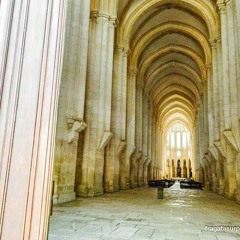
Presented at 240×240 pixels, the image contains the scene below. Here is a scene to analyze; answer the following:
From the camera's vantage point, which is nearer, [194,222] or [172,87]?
[194,222]

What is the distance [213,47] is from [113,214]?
46.7ft

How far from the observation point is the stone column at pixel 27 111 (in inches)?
70.2

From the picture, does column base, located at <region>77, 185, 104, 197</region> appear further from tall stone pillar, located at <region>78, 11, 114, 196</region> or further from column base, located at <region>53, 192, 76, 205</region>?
column base, located at <region>53, 192, 76, 205</region>

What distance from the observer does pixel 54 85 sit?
6.97 ft

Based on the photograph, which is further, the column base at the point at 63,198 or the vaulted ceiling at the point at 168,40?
the vaulted ceiling at the point at 168,40

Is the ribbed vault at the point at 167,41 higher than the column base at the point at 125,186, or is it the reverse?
the ribbed vault at the point at 167,41

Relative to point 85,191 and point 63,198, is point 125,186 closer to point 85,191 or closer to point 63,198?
point 85,191

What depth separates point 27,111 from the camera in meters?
1.94

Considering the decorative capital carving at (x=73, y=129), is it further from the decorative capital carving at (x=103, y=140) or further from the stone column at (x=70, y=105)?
the decorative capital carving at (x=103, y=140)

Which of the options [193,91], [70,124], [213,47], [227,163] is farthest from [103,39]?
[193,91]

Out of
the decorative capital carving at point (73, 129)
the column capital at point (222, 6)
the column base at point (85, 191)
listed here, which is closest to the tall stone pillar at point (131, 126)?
the column base at point (85, 191)

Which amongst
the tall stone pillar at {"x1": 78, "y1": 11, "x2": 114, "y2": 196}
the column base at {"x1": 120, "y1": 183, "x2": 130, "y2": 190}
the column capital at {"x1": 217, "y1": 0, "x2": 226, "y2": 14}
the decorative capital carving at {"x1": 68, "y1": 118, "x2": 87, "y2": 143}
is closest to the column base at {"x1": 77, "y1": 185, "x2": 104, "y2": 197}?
the tall stone pillar at {"x1": 78, "y1": 11, "x2": 114, "y2": 196}

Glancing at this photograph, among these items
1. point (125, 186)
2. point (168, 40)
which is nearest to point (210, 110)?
point (125, 186)

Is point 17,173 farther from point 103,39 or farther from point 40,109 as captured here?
point 103,39
